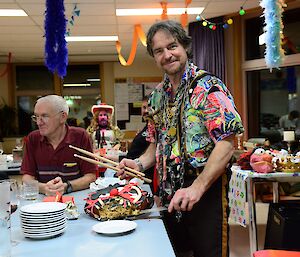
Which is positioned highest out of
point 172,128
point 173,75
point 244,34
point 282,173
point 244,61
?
point 244,34

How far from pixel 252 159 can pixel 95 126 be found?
121 inches

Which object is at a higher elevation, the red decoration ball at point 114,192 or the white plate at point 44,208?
the red decoration ball at point 114,192

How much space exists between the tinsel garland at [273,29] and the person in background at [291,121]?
1843mm

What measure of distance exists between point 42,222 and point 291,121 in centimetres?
525

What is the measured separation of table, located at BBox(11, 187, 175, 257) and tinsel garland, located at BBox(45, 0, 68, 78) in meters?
3.23

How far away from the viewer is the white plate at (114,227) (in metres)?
1.48

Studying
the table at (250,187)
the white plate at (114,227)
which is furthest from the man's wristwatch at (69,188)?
the table at (250,187)

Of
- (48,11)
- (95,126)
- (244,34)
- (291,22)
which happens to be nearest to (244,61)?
(244,34)

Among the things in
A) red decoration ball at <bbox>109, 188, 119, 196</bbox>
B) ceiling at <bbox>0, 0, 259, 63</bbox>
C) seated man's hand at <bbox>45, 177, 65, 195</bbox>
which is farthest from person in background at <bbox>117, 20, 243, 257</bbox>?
ceiling at <bbox>0, 0, 259, 63</bbox>

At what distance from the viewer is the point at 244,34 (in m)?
6.56

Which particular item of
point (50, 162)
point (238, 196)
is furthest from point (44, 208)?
point (238, 196)

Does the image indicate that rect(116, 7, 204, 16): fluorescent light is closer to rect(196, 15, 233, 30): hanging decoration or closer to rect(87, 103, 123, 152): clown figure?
rect(196, 15, 233, 30): hanging decoration

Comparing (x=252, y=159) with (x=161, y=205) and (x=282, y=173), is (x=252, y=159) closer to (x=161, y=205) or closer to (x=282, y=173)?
(x=282, y=173)

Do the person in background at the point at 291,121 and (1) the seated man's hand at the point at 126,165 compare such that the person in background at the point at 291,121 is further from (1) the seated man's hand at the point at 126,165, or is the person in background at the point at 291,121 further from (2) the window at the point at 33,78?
(2) the window at the point at 33,78
